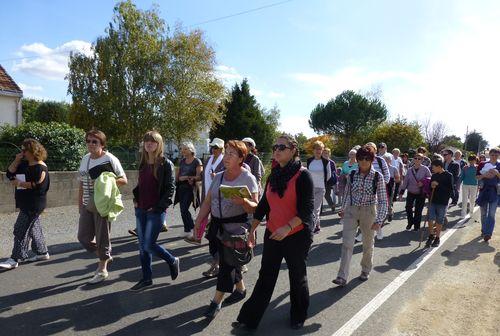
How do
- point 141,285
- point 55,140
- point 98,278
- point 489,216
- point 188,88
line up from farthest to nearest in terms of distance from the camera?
point 188,88 < point 55,140 < point 489,216 < point 98,278 < point 141,285

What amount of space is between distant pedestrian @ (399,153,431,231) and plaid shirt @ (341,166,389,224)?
174 inches

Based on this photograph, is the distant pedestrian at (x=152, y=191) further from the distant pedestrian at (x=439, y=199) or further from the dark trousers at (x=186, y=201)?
the distant pedestrian at (x=439, y=199)

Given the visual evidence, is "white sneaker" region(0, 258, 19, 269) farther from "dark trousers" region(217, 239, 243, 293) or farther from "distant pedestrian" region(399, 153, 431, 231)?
"distant pedestrian" region(399, 153, 431, 231)

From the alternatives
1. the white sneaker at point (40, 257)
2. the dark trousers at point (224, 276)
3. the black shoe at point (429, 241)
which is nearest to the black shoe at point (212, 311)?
the dark trousers at point (224, 276)

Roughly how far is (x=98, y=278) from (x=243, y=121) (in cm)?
3214

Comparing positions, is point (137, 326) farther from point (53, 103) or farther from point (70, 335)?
point (53, 103)

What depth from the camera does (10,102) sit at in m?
20.1

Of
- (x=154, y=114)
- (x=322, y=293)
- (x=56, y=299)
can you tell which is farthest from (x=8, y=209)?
→ (x=154, y=114)

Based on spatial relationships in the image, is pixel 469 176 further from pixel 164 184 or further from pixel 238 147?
pixel 164 184

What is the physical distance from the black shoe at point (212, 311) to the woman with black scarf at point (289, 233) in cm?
28

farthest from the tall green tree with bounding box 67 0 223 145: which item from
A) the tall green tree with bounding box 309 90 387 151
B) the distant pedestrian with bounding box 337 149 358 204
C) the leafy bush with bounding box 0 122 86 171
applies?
the tall green tree with bounding box 309 90 387 151

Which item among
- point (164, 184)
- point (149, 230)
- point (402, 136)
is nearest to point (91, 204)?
point (149, 230)

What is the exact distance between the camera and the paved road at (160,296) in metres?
3.86

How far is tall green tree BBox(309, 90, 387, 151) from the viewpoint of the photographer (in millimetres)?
56469
